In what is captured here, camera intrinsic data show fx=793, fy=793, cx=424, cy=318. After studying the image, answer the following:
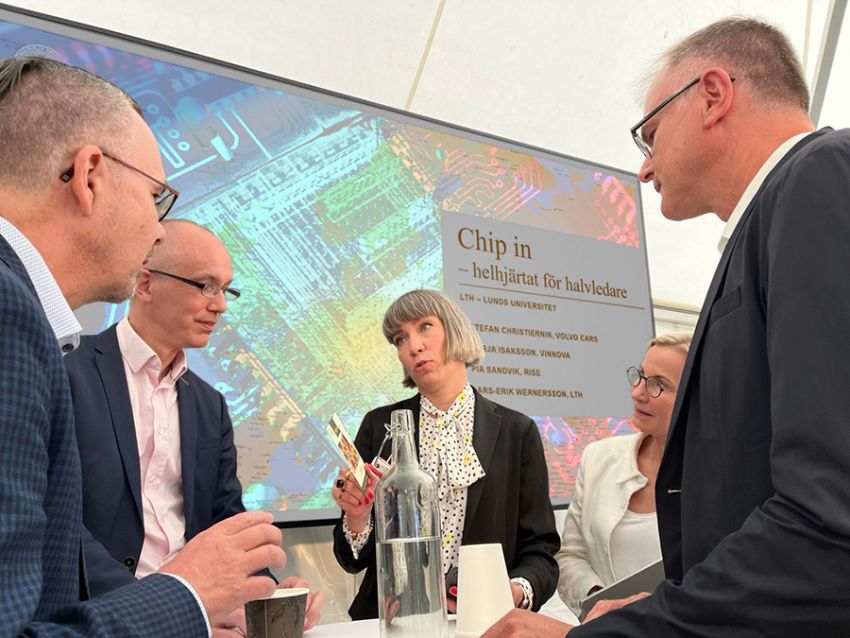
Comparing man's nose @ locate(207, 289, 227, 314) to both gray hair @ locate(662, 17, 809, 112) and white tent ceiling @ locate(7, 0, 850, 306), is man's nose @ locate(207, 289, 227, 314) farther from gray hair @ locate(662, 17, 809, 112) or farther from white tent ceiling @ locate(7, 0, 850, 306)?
gray hair @ locate(662, 17, 809, 112)

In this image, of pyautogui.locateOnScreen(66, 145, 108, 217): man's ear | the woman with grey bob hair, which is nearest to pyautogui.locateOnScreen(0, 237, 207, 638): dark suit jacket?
pyautogui.locateOnScreen(66, 145, 108, 217): man's ear

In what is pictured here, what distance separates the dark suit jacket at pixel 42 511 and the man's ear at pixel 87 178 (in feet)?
0.68

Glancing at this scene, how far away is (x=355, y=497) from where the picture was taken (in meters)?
1.95

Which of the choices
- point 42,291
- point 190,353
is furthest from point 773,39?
point 190,353

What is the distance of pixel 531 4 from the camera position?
4.20 meters

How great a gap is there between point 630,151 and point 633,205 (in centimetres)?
33

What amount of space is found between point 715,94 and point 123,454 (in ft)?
5.49

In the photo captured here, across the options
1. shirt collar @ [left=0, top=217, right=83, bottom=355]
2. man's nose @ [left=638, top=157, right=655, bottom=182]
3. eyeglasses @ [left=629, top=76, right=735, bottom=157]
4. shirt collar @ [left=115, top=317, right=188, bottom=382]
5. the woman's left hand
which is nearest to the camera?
shirt collar @ [left=0, top=217, right=83, bottom=355]

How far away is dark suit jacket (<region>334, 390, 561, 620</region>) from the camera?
240 cm

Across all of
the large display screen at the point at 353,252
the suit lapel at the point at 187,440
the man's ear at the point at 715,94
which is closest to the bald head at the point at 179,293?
the suit lapel at the point at 187,440

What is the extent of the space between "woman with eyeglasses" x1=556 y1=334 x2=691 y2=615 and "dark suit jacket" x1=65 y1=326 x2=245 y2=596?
116 centimetres

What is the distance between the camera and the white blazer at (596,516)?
8.59ft

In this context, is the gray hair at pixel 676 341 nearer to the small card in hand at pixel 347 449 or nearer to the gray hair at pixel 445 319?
the gray hair at pixel 445 319

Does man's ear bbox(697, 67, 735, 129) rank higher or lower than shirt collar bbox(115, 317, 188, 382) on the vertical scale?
higher
